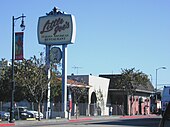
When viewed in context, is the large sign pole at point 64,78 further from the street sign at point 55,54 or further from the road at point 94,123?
the road at point 94,123

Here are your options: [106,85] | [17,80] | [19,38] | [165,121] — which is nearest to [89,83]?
[106,85]

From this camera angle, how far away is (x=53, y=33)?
51.0 meters

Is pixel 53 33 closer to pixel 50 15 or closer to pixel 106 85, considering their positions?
pixel 50 15

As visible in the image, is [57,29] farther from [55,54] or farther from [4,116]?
[4,116]

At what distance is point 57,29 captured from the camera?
167 feet

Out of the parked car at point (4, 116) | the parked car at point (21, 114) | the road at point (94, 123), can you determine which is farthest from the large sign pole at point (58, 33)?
the road at point (94, 123)

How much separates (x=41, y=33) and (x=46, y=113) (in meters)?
10.3

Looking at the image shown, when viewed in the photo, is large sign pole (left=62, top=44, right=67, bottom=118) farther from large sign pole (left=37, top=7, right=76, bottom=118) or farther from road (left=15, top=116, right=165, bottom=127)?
road (left=15, top=116, right=165, bottom=127)

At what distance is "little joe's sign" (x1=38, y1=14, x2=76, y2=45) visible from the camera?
164ft

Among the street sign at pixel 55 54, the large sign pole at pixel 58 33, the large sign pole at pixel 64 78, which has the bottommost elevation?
the large sign pole at pixel 64 78

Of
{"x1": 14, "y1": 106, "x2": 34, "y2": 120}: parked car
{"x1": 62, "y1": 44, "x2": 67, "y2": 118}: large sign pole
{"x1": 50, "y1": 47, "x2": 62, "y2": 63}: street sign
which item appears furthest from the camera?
{"x1": 62, "y1": 44, "x2": 67, "y2": 118}: large sign pole

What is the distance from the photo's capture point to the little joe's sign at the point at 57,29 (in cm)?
5012

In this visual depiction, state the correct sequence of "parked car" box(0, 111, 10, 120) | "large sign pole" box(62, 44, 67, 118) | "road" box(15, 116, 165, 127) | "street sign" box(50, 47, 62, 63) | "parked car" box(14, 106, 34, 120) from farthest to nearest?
"large sign pole" box(62, 44, 67, 118) → "street sign" box(50, 47, 62, 63) → "parked car" box(14, 106, 34, 120) → "parked car" box(0, 111, 10, 120) → "road" box(15, 116, 165, 127)

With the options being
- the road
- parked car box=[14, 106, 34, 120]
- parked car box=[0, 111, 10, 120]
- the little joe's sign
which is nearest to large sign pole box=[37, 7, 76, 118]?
the little joe's sign
